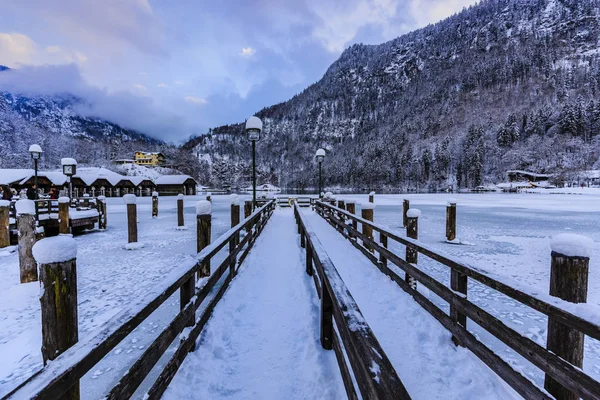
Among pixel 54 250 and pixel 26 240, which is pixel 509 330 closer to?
pixel 54 250

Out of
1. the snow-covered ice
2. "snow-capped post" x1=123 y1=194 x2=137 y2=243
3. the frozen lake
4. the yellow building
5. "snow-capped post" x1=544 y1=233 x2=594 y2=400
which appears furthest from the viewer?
the yellow building

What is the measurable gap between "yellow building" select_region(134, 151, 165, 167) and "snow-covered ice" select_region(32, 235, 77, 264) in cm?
10508

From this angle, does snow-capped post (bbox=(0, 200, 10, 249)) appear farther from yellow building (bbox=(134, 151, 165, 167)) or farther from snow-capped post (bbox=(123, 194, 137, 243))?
yellow building (bbox=(134, 151, 165, 167))

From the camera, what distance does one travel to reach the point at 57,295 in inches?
65.5

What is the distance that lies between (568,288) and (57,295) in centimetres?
343

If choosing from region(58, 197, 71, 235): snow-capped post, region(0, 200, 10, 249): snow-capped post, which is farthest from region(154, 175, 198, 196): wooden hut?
region(0, 200, 10, 249): snow-capped post

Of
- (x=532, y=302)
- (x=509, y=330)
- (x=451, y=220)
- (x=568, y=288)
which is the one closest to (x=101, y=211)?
(x=451, y=220)

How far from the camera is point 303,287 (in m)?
4.54

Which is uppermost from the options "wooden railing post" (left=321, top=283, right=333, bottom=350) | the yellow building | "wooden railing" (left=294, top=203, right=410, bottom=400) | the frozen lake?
the yellow building

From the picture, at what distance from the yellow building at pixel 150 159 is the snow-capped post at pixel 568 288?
106398mm

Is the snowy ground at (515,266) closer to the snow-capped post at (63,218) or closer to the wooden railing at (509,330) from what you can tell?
the wooden railing at (509,330)

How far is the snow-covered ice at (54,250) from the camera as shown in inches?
62.5

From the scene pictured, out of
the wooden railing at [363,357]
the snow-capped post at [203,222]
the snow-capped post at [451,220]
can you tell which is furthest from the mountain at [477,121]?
the wooden railing at [363,357]

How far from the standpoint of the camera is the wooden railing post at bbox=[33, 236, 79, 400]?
1622mm
